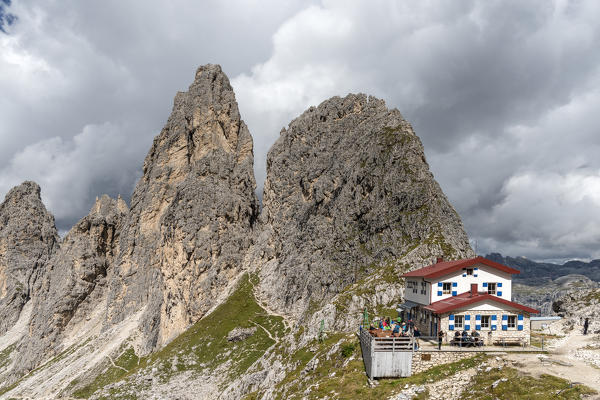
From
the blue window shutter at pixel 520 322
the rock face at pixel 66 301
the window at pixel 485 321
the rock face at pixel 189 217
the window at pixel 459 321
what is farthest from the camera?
the rock face at pixel 66 301

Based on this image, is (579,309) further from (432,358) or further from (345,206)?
(345,206)

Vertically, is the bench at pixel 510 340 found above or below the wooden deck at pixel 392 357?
above

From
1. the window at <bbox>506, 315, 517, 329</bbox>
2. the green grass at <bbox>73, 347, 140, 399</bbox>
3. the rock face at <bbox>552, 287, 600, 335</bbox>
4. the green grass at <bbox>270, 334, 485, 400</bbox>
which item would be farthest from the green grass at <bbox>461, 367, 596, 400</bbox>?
the green grass at <bbox>73, 347, 140, 399</bbox>

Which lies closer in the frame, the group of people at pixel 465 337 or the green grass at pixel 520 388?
the green grass at pixel 520 388

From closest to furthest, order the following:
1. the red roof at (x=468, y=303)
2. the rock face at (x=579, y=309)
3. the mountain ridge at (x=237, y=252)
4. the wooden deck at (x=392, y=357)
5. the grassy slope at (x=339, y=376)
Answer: the grassy slope at (x=339, y=376) → the wooden deck at (x=392, y=357) → the red roof at (x=468, y=303) → the rock face at (x=579, y=309) → the mountain ridge at (x=237, y=252)

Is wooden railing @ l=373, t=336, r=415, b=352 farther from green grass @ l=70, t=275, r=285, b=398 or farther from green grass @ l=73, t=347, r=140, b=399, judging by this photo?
green grass @ l=73, t=347, r=140, b=399

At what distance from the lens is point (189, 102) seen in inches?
7023

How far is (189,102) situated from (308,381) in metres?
152

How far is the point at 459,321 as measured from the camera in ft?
Result: 136

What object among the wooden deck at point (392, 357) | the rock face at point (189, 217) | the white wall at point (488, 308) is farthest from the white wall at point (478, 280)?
the rock face at point (189, 217)

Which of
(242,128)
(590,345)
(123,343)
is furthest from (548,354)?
(242,128)

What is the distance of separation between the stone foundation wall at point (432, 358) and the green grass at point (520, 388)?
15.7 ft

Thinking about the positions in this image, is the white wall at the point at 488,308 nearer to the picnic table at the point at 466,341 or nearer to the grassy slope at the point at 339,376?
the picnic table at the point at 466,341

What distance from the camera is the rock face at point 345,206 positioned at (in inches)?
3457
